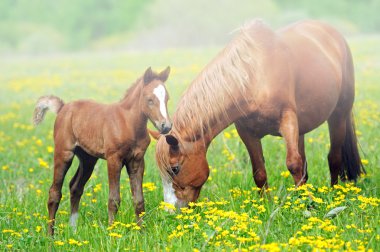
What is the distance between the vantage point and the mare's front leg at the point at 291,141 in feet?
19.0

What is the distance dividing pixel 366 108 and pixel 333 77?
5.37m

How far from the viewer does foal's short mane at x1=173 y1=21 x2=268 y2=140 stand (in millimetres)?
5555

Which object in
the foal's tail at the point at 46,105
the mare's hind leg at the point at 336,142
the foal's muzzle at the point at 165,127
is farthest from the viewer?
the mare's hind leg at the point at 336,142

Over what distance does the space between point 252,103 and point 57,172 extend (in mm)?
1835

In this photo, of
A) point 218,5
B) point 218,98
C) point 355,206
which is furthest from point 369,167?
point 218,5

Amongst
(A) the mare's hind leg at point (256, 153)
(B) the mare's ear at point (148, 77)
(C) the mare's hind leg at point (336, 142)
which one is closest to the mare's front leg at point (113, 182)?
(B) the mare's ear at point (148, 77)

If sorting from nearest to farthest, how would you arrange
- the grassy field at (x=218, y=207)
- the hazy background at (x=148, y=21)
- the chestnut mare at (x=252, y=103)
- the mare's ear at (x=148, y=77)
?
the grassy field at (x=218, y=207) → the mare's ear at (x=148, y=77) → the chestnut mare at (x=252, y=103) → the hazy background at (x=148, y=21)

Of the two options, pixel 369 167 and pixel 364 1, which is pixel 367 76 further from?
pixel 364 1

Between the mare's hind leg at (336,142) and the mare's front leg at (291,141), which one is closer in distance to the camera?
the mare's front leg at (291,141)

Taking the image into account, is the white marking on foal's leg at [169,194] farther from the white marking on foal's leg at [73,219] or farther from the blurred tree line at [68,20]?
the blurred tree line at [68,20]

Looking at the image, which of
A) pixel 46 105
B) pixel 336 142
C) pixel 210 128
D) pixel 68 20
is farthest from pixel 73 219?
pixel 68 20

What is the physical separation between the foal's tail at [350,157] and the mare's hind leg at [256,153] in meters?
1.30

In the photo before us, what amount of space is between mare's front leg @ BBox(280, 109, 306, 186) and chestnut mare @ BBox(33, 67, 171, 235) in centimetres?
131

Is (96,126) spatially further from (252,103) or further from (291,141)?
(291,141)
